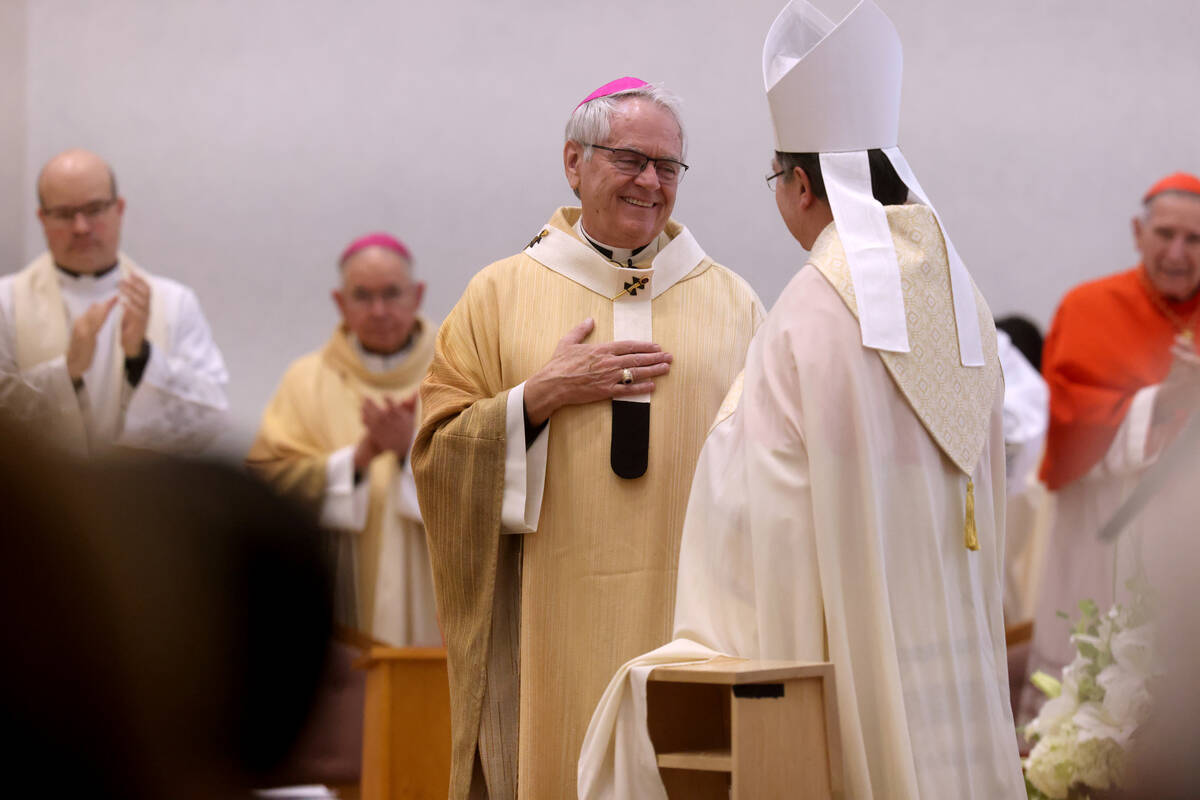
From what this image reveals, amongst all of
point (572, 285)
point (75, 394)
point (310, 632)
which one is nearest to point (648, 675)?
point (572, 285)

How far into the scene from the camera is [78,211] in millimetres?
7184

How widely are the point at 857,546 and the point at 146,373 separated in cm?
470

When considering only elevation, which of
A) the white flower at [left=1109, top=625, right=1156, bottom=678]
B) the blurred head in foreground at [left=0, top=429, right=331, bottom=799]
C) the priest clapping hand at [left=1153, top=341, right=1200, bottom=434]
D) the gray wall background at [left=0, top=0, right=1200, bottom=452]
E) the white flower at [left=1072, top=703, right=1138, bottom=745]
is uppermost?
the gray wall background at [left=0, top=0, right=1200, bottom=452]

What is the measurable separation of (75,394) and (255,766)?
6351mm

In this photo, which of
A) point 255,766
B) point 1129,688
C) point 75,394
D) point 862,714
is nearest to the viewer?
point 255,766

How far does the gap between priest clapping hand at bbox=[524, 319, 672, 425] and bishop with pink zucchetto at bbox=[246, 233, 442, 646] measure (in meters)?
3.10

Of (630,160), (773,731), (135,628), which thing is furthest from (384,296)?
(135,628)

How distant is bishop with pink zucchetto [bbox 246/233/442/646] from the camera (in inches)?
279

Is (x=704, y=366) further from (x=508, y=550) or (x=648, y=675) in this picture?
(x=648, y=675)

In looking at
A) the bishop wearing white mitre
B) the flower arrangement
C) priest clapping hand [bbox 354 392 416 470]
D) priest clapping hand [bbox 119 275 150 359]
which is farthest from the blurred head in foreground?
Answer: priest clapping hand [bbox 119 275 150 359]

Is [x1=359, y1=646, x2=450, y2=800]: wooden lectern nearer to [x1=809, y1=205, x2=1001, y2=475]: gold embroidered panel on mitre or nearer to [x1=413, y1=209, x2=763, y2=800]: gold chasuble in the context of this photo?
[x1=413, y1=209, x2=763, y2=800]: gold chasuble

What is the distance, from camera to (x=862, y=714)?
3.06m

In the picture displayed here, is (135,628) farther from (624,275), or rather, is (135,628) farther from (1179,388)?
(1179,388)

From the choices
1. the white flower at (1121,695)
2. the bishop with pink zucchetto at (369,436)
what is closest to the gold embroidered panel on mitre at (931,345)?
the white flower at (1121,695)
